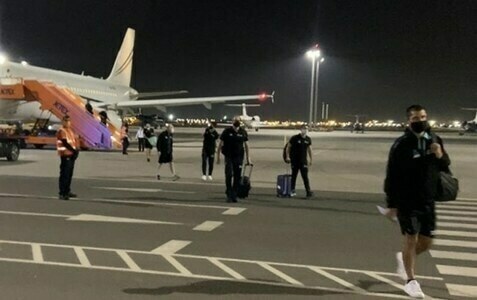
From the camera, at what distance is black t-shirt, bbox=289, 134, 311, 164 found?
14641 millimetres

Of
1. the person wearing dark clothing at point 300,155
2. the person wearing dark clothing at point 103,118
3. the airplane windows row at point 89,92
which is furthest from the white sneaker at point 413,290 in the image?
the airplane windows row at point 89,92

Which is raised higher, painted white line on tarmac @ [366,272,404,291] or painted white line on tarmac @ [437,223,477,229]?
painted white line on tarmac @ [437,223,477,229]

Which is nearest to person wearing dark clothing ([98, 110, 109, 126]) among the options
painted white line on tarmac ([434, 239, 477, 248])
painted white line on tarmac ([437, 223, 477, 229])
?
painted white line on tarmac ([437, 223, 477, 229])

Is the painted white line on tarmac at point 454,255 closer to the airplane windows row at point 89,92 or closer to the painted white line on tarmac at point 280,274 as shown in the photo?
the painted white line on tarmac at point 280,274

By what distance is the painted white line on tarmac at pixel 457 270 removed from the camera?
737 cm

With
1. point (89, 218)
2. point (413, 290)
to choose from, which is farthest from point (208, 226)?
point (413, 290)

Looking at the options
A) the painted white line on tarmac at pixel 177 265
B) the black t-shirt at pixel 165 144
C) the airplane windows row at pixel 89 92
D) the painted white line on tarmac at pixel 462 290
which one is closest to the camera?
the painted white line on tarmac at pixel 462 290

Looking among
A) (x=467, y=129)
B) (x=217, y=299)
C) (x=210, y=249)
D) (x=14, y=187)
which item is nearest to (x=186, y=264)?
(x=210, y=249)

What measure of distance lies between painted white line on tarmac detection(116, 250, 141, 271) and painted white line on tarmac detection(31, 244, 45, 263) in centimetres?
97

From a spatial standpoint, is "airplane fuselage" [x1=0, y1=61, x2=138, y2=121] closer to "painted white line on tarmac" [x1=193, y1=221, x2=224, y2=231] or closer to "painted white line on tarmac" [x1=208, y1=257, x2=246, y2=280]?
"painted white line on tarmac" [x1=193, y1=221, x2=224, y2=231]

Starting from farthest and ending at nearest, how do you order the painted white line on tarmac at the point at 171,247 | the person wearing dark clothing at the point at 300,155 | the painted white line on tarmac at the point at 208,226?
the person wearing dark clothing at the point at 300,155 < the painted white line on tarmac at the point at 208,226 < the painted white line on tarmac at the point at 171,247

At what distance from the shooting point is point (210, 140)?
17609 mm

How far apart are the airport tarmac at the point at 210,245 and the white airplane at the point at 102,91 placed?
17515 mm

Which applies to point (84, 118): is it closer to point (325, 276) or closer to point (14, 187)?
point (14, 187)
